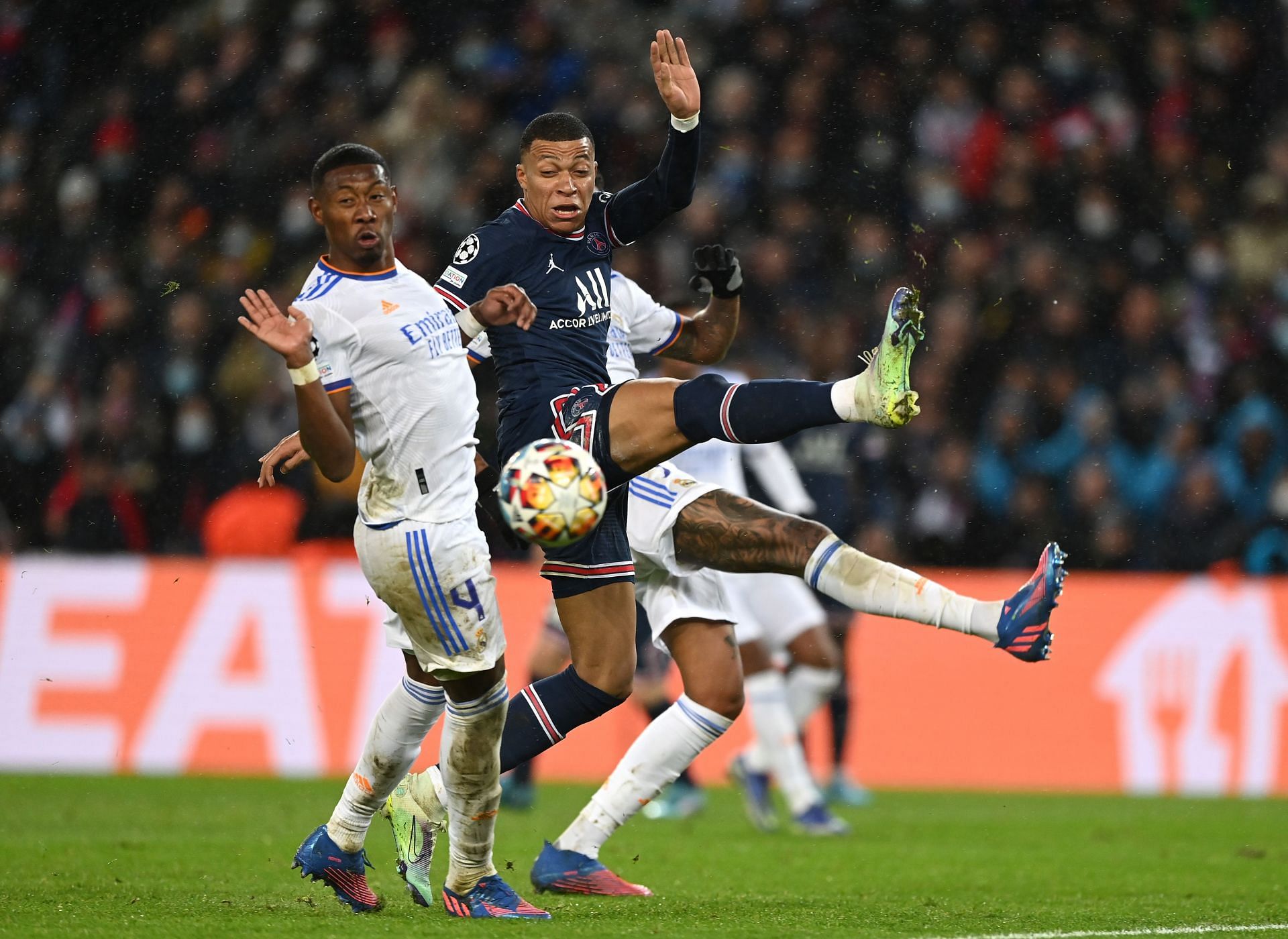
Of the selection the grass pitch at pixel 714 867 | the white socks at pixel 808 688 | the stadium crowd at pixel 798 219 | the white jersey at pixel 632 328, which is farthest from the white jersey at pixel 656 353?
the stadium crowd at pixel 798 219

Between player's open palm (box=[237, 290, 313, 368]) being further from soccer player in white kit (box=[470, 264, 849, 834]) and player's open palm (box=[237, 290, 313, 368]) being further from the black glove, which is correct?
the black glove

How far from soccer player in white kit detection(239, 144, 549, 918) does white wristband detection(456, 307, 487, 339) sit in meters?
0.13

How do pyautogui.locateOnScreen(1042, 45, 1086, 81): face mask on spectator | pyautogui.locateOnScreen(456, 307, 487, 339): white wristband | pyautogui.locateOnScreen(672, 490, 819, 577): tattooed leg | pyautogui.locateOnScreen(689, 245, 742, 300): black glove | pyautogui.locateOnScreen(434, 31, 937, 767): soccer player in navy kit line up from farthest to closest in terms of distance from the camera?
1. pyautogui.locateOnScreen(1042, 45, 1086, 81): face mask on spectator
2. pyautogui.locateOnScreen(689, 245, 742, 300): black glove
3. pyautogui.locateOnScreen(672, 490, 819, 577): tattooed leg
4. pyautogui.locateOnScreen(434, 31, 937, 767): soccer player in navy kit
5. pyautogui.locateOnScreen(456, 307, 487, 339): white wristband

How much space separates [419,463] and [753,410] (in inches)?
37.7

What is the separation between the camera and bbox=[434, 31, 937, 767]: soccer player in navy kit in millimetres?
5426

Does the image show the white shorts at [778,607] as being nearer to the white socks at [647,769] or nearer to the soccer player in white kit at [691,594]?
the soccer player in white kit at [691,594]

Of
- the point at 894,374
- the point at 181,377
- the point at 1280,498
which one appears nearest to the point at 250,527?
the point at 181,377

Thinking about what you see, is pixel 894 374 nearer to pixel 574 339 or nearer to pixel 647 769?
pixel 574 339

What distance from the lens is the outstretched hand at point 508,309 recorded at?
16.7 ft

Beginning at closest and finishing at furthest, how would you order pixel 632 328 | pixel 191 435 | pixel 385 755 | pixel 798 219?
pixel 385 755
pixel 632 328
pixel 191 435
pixel 798 219

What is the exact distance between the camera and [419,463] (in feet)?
15.8

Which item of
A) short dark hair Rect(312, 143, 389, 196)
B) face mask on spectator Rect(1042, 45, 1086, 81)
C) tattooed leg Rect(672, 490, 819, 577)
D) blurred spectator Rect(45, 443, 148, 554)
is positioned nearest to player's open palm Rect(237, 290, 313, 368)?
short dark hair Rect(312, 143, 389, 196)

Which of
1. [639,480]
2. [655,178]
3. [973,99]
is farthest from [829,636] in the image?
[973,99]

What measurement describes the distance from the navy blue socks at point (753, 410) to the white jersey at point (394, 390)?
670mm
